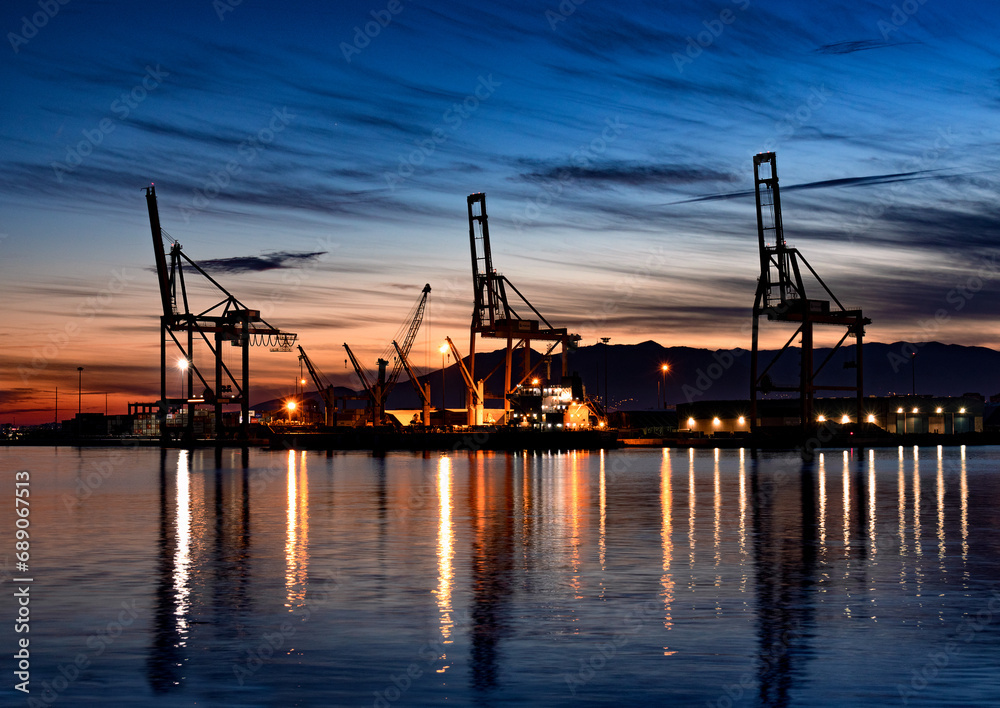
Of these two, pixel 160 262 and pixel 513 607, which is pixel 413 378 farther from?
pixel 513 607

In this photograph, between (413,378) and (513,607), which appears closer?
(513,607)

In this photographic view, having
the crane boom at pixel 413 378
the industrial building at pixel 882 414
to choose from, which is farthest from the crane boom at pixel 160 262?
the industrial building at pixel 882 414

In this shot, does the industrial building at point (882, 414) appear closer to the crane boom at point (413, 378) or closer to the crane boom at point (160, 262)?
the crane boom at point (413, 378)

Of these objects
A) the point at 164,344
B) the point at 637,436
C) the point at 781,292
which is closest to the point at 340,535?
the point at 781,292

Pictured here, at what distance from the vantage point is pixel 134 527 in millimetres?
36312

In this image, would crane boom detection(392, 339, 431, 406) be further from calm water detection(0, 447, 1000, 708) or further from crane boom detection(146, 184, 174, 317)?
calm water detection(0, 447, 1000, 708)

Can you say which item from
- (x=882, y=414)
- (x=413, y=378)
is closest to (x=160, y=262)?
(x=413, y=378)

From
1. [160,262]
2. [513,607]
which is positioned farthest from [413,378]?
[513,607]

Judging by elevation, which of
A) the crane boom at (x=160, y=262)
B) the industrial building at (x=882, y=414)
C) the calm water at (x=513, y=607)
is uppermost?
the crane boom at (x=160, y=262)

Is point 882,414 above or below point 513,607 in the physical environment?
above

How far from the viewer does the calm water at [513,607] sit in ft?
44.4

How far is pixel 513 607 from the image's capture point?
62.5ft

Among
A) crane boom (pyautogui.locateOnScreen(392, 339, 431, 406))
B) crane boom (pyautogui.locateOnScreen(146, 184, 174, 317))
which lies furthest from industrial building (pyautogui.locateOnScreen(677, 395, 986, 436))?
crane boom (pyautogui.locateOnScreen(146, 184, 174, 317))

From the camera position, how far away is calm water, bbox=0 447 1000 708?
1355cm
